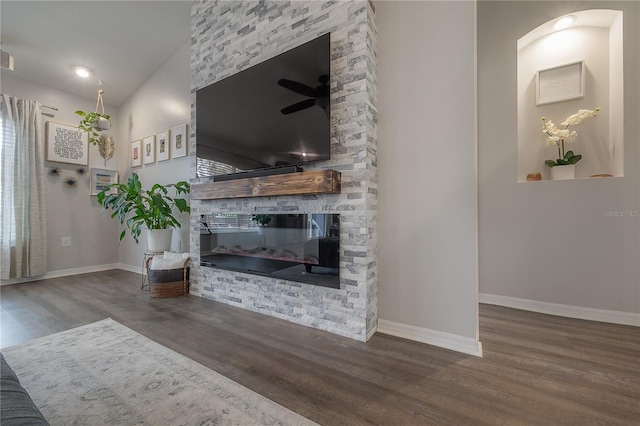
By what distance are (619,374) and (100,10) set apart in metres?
5.19

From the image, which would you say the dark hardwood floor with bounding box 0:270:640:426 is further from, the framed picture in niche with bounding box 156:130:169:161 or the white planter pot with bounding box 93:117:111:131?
the white planter pot with bounding box 93:117:111:131

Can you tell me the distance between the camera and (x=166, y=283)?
2.77m

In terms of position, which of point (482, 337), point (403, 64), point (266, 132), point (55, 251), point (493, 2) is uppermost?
point (493, 2)

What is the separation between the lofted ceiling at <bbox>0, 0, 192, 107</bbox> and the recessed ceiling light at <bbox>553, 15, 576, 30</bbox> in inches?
148

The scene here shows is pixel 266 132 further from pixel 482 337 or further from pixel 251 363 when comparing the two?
pixel 482 337

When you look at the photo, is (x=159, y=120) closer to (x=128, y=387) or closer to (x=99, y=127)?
(x=99, y=127)

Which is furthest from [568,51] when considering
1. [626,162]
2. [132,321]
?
[132,321]

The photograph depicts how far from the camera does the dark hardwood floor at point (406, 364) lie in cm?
117

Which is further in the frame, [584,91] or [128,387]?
[584,91]

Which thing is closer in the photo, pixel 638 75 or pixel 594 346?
pixel 594 346

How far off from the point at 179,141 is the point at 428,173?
10.2 ft

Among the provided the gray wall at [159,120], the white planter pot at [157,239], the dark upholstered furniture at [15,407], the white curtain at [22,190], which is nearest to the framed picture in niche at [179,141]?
the gray wall at [159,120]

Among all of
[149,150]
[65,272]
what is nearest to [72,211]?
[65,272]

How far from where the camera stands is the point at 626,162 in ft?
7.09
